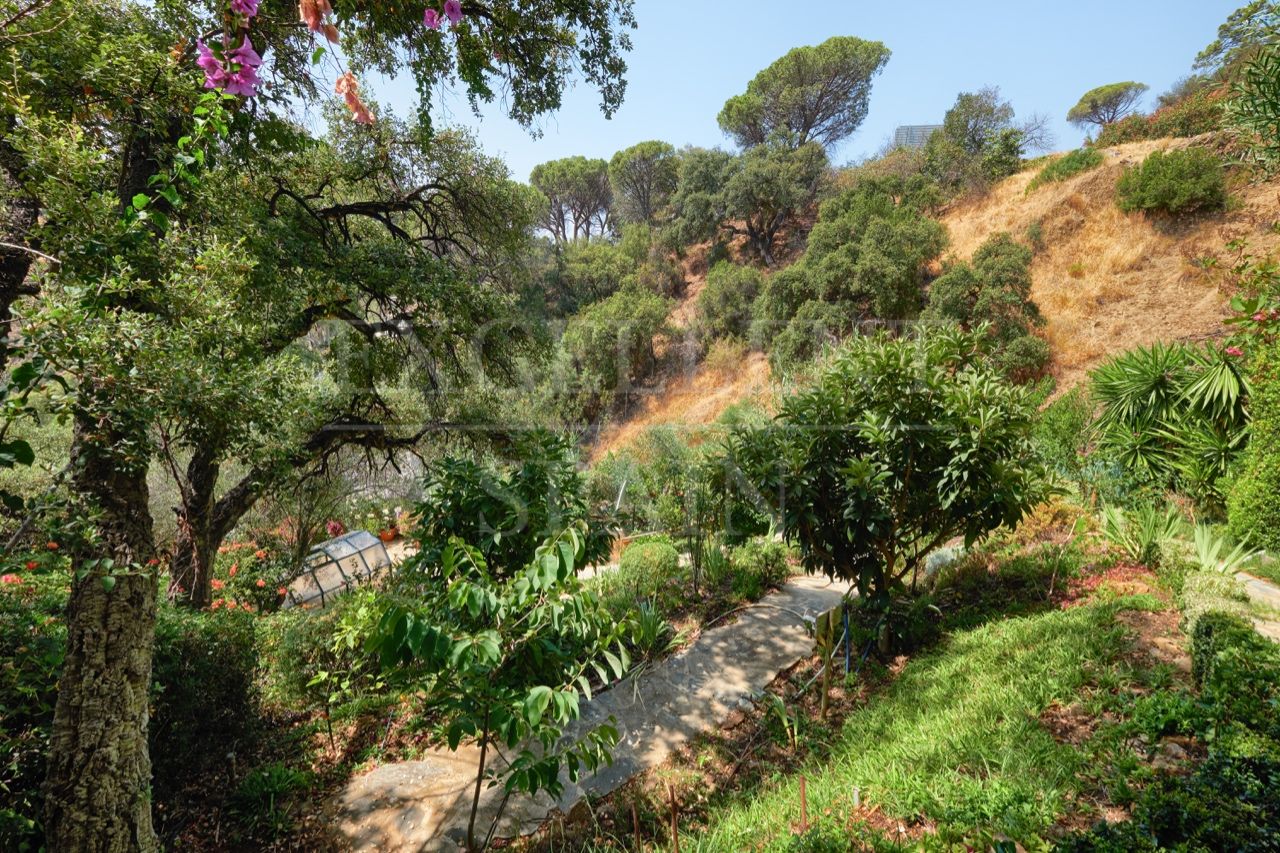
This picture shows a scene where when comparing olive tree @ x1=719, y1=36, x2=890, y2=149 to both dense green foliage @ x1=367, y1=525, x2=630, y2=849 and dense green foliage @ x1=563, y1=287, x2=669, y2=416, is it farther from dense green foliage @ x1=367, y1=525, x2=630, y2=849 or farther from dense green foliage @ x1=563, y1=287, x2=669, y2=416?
dense green foliage @ x1=367, y1=525, x2=630, y2=849

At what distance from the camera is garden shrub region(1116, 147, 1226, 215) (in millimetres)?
12211

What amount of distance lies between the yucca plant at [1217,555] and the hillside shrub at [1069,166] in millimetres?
15631

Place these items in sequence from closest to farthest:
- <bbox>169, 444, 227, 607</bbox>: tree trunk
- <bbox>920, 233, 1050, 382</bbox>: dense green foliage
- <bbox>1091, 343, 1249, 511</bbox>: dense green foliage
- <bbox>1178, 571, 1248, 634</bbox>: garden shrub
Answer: <bbox>1178, 571, 1248, 634</bbox>: garden shrub
<bbox>169, 444, 227, 607</bbox>: tree trunk
<bbox>1091, 343, 1249, 511</bbox>: dense green foliage
<bbox>920, 233, 1050, 382</bbox>: dense green foliage

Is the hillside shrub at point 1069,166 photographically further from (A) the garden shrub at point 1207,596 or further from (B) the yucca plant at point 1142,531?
(A) the garden shrub at point 1207,596

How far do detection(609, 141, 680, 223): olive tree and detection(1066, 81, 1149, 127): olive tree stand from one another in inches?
736

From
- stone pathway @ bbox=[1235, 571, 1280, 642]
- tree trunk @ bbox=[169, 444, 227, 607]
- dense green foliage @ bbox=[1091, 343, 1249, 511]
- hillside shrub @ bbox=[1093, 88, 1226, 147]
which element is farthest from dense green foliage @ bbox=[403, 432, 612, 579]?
hillside shrub @ bbox=[1093, 88, 1226, 147]

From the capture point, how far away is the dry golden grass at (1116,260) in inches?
441

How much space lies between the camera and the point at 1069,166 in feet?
50.5

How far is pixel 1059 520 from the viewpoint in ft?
18.9

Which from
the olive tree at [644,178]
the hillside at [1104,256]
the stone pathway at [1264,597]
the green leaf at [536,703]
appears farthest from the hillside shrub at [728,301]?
the green leaf at [536,703]

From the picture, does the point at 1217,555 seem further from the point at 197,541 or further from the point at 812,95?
the point at 812,95

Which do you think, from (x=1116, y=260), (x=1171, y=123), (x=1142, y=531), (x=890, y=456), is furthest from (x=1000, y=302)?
(x=890, y=456)

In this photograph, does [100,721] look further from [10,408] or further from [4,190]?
[4,190]

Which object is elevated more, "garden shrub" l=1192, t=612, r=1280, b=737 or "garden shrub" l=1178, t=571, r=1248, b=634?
"garden shrub" l=1192, t=612, r=1280, b=737
